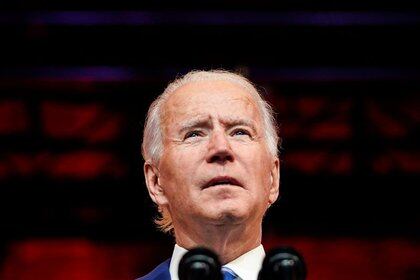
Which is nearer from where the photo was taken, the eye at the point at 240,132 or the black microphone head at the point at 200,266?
the black microphone head at the point at 200,266

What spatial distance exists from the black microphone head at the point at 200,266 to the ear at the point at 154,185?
59 centimetres

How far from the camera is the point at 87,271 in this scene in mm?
3023

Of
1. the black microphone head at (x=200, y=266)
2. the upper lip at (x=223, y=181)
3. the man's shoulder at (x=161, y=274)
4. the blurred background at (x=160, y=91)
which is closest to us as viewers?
the black microphone head at (x=200, y=266)

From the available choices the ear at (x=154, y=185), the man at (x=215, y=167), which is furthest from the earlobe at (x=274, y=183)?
the ear at (x=154, y=185)

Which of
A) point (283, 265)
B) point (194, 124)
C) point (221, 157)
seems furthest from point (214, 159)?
point (283, 265)

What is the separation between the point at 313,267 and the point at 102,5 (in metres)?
1.14

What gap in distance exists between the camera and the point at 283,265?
110cm

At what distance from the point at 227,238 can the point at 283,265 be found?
1.57ft

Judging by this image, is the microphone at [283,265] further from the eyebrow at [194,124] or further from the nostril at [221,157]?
the eyebrow at [194,124]

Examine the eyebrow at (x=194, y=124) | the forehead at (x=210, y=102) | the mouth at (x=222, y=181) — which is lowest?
the mouth at (x=222, y=181)

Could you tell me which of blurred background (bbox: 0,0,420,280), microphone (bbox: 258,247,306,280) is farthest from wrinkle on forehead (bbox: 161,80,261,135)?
blurred background (bbox: 0,0,420,280)

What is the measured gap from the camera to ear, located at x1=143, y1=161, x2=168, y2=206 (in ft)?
5.60

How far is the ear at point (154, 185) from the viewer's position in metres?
1.71

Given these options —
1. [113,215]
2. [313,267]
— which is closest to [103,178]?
[113,215]
